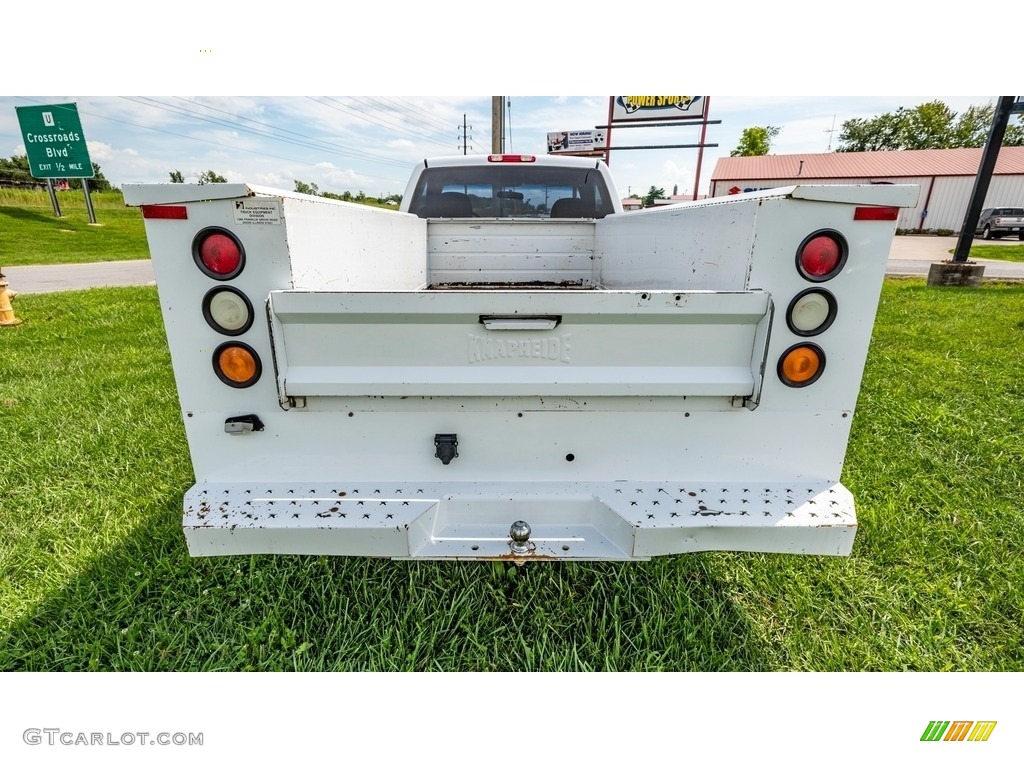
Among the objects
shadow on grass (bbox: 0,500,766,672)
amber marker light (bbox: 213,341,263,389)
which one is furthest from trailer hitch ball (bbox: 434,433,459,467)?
shadow on grass (bbox: 0,500,766,672)

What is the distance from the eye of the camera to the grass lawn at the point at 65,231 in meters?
18.7

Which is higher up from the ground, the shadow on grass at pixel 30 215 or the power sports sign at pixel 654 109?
the power sports sign at pixel 654 109

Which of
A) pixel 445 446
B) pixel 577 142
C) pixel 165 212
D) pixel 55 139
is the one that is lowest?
pixel 445 446

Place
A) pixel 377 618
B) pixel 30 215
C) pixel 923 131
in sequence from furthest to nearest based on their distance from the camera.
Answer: pixel 923 131
pixel 30 215
pixel 377 618

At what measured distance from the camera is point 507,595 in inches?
87.2

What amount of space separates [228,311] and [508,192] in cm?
352

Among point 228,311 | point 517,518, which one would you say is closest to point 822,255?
point 517,518

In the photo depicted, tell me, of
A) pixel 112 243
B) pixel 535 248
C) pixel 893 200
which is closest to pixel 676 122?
pixel 535 248

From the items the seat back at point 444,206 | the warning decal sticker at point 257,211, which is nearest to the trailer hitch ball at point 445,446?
the warning decal sticker at point 257,211

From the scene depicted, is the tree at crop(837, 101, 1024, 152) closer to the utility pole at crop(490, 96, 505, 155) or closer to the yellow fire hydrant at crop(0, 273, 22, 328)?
the utility pole at crop(490, 96, 505, 155)

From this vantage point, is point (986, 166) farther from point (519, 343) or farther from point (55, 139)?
point (55, 139)

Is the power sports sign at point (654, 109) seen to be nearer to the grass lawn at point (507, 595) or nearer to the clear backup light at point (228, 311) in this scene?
the grass lawn at point (507, 595)

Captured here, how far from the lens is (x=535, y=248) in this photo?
388 centimetres

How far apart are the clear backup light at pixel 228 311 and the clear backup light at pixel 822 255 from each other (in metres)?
1.80
